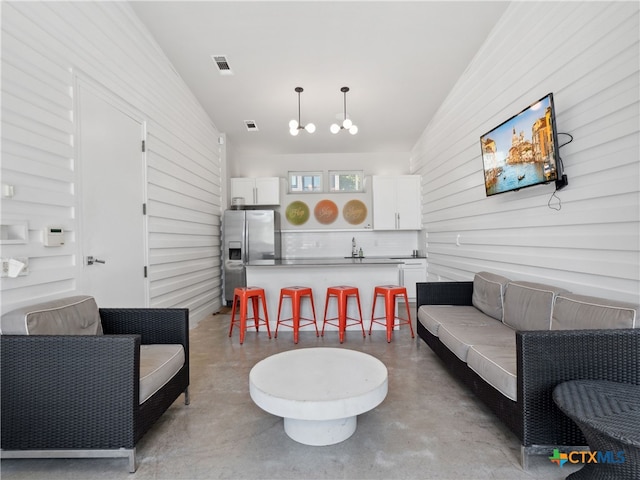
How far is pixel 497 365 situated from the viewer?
1.84m

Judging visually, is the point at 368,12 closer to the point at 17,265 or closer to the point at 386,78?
the point at 386,78

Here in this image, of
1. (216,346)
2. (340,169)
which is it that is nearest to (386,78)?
(340,169)

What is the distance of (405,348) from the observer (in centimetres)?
346

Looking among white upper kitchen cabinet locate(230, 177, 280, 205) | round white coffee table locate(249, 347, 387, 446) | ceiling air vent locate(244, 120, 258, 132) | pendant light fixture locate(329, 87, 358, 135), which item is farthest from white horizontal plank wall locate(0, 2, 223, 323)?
pendant light fixture locate(329, 87, 358, 135)

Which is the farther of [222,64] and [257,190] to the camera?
[257,190]

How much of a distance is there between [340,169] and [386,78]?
2.79 m

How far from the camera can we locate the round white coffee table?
1.63m

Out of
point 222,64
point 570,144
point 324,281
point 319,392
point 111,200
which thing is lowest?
point 319,392

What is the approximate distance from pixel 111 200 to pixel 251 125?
3.20 meters

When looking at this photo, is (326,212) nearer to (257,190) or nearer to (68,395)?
(257,190)

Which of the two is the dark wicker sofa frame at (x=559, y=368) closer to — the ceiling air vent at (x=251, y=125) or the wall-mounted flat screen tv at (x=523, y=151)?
the wall-mounted flat screen tv at (x=523, y=151)

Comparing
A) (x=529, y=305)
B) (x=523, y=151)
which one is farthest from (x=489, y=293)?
(x=523, y=151)

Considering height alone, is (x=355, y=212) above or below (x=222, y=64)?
below

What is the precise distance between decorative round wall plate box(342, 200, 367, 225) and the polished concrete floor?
4.33 metres
